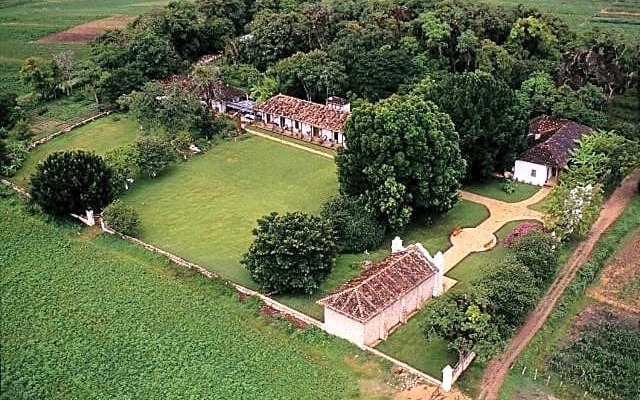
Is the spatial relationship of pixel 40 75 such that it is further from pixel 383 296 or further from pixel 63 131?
pixel 383 296

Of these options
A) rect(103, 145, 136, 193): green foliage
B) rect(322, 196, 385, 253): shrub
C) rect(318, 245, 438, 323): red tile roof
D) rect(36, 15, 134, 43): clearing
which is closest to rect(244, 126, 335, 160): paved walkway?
rect(103, 145, 136, 193): green foliage

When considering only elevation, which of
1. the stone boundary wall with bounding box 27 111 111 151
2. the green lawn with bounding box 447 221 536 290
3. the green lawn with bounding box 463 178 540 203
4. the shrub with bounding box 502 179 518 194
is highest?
the stone boundary wall with bounding box 27 111 111 151

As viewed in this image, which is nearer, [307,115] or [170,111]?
[170,111]

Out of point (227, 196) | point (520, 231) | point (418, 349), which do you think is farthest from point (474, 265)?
point (227, 196)

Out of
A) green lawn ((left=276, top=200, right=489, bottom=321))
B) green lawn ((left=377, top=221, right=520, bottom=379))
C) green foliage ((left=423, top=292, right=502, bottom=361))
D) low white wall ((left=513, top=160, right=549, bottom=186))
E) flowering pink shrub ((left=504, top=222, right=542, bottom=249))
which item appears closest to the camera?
Answer: green foliage ((left=423, top=292, right=502, bottom=361))

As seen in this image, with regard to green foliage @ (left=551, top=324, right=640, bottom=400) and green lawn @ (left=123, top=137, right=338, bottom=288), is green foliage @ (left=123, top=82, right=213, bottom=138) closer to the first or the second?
green lawn @ (left=123, top=137, right=338, bottom=288)

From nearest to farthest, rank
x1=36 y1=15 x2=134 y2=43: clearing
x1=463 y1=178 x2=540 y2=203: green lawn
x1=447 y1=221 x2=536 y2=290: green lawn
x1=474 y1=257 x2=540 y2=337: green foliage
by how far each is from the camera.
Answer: x1=474 y1=257 x2=540 y2=337: green foliage, x1=447 y1=221 x2=536 y2=290: green lawn, x1=463 y1=178 x2=540 y2=203: green lawn, x1=36 y1=15 x2=134 y2=43: clearing

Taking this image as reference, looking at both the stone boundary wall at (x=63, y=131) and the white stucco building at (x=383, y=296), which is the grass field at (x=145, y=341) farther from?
the stone boundary wall at (x=63, y=131)

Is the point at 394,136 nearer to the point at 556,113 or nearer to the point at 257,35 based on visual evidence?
the point at 556,113
